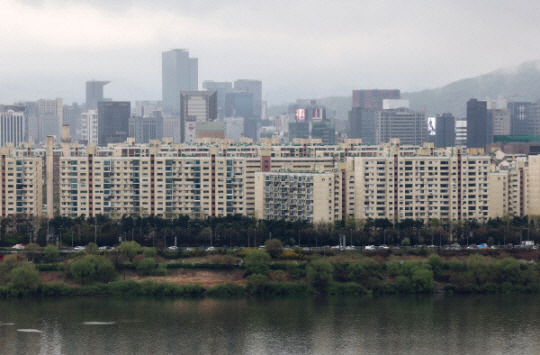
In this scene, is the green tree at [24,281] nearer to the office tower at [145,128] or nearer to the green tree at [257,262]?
the green tree at [257,262]

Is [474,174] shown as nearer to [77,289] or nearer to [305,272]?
[305,272]

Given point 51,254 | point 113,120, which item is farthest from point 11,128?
point 51,254

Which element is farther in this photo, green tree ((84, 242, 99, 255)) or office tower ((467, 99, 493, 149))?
office tower ((467, 99, 493, 149))

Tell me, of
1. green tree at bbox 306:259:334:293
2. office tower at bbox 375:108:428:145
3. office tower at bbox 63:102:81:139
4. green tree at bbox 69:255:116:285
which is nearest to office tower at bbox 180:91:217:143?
office tower at bbox 375:108:428:145

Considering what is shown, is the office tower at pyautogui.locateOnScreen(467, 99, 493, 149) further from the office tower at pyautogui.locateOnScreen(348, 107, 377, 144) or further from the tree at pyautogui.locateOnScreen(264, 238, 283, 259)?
A: the tree at pyautogui.locateOnScreen(264, 238, 283, 259)

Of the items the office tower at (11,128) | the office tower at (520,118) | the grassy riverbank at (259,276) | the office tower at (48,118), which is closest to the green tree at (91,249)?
the grassy riverbank at (259,276)
